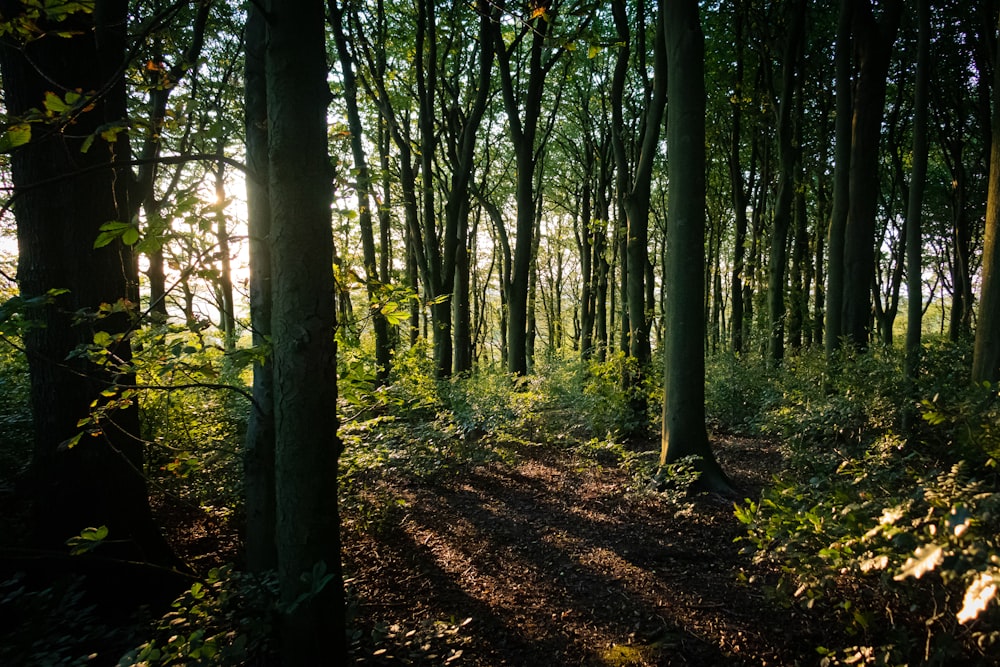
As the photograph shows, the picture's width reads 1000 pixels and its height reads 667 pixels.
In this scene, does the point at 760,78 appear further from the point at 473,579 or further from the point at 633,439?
the point at 473,579

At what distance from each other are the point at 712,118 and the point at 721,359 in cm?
839

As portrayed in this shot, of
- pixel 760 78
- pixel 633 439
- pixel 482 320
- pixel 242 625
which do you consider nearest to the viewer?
pixel 242 625

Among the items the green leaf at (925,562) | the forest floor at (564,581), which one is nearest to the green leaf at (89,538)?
the forest floor at (564,581)

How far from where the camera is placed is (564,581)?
4223mm

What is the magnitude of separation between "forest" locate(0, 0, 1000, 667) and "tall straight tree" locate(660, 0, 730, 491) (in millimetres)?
33

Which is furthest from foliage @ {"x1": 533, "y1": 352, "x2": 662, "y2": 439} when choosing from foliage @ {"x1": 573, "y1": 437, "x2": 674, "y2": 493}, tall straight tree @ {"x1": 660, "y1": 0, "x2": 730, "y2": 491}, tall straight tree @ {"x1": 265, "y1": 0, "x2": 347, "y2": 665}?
tall straight tree @ {"x1": 265, "y1": 0, "x2": 347, "y2": 665}

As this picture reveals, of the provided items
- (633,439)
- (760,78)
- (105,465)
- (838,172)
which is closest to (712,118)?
(760,78)

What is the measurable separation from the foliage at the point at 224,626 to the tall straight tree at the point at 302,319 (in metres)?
0.17

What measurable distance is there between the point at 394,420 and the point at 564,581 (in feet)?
7.69

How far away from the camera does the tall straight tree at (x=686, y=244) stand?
562 centimetres

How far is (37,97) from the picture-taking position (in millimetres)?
3477

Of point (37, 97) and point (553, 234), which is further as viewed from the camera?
point (553, 234)

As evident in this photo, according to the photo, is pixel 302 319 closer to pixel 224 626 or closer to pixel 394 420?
pixel 224 626

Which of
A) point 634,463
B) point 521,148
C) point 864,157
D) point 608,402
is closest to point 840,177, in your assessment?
point 864,157
